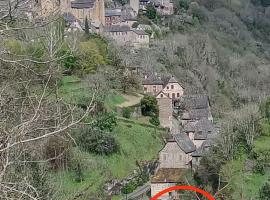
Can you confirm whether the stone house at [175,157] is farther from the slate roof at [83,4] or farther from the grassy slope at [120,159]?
the slate roof at [83,4]

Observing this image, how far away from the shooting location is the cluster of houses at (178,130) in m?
20.4

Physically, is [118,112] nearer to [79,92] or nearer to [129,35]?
[79,92]

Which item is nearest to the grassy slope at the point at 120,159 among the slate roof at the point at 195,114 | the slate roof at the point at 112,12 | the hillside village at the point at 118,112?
the hillside village at the point at 118,112

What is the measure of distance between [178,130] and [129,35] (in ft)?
55.8

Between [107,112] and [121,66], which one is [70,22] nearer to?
[121,66]

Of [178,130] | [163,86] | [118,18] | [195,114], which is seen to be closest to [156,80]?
[163,86]

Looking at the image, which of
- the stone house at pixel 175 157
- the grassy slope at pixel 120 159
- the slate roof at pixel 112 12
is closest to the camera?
the grassy slope at pixel 120 159

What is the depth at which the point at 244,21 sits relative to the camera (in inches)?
2365

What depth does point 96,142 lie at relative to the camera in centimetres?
1950

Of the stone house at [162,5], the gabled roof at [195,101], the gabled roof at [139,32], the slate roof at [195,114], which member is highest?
the stone house at [162,5]

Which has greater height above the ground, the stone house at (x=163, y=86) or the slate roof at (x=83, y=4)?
the slate roof at (x=83, y=4)

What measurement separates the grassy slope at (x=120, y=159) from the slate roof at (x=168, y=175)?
0.85 meters

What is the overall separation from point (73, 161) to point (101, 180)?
1123 mm

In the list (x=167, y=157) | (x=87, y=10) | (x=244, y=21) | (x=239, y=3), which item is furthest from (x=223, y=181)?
(x=239, y=3)
